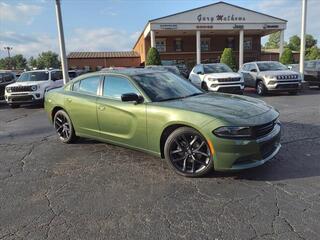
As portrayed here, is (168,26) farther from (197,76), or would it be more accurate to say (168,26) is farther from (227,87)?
(227,87)

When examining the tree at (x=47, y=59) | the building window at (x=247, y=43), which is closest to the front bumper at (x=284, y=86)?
the building window at (x=247, y=43)

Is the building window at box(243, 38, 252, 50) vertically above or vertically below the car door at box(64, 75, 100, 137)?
above

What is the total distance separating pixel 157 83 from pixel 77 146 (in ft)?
7.41

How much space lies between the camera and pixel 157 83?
5.36m

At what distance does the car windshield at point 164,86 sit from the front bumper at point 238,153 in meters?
1.34

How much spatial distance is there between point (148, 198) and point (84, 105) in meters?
2.69

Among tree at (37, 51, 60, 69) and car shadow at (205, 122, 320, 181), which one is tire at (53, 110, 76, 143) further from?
tree at (37, 51, 60, 69)

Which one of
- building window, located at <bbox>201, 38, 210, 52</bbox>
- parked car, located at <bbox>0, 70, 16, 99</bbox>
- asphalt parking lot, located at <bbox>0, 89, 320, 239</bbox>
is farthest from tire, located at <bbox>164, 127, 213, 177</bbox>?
building window, located at <bbox>201, 38, 210, 52</bbox>

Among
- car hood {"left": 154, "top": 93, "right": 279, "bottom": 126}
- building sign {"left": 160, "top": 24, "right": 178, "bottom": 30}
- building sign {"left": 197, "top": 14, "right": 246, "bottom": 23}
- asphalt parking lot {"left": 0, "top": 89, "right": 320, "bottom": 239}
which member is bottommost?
asphalt parking lot {"left": 0, "top": 89, "right": 320, "bottom": 239}

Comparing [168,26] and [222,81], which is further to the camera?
[168,26]

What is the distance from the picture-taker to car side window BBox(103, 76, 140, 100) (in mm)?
5204

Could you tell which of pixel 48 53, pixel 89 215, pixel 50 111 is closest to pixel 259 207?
pixel 89 215

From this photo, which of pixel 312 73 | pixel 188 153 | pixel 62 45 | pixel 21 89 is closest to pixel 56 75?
pixel 62 45

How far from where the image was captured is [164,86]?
211 inches
